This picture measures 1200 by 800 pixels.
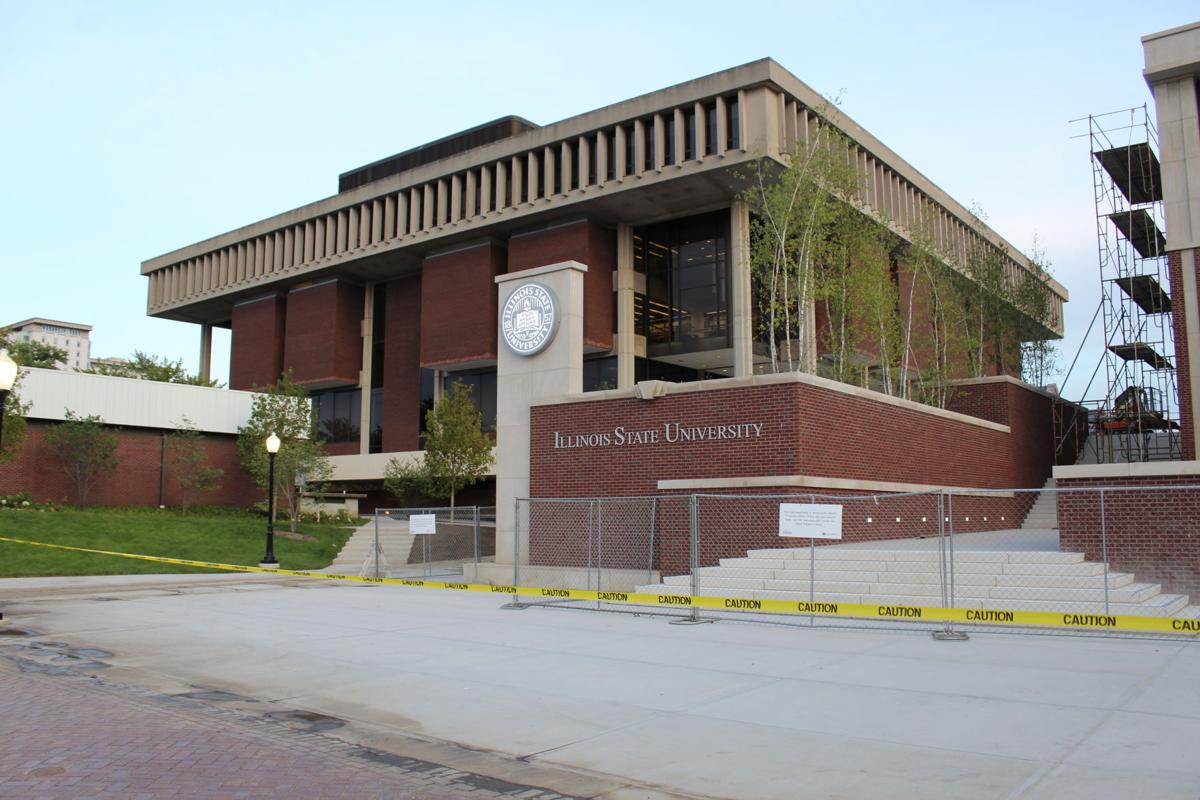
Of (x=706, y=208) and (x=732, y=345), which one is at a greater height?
(x=706, y=208)

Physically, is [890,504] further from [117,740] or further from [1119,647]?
[117,740]

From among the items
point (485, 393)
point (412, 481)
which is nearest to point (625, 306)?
point (485, 393)

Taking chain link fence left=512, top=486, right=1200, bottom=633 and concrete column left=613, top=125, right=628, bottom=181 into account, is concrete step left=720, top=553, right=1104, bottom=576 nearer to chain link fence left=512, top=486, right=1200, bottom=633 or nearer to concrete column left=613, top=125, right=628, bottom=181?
chain link fence left=512, top=486, right=1200, bottom=633

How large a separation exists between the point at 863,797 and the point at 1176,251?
22.7m

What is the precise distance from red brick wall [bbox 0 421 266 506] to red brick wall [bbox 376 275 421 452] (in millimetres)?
9331

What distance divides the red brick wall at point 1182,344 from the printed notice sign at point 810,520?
15478 mm

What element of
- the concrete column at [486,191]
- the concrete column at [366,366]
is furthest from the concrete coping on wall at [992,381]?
the concrete column at [366,366]

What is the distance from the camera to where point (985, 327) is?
118ft

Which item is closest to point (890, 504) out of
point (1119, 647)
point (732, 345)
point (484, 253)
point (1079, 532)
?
point (1079, 532)

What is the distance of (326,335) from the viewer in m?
54.3

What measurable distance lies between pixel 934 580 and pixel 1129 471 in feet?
13.3

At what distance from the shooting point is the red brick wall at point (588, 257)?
136ft

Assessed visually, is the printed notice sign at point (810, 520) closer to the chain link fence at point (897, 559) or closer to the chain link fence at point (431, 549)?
the chain link fence at point (897, 559)

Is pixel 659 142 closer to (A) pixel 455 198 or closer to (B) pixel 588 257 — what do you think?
(B) pixel 588 257
